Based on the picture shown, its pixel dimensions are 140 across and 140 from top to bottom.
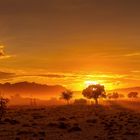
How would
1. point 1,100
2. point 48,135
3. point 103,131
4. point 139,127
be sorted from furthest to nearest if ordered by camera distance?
point 1,100 → point 139,127 → point 103,131 → point 48,135

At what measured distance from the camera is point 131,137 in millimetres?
54969

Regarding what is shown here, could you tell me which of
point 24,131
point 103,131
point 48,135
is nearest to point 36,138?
point 48,135

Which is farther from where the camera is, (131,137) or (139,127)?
→ (139,127)

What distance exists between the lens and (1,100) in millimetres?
72438

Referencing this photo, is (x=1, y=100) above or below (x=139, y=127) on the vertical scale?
above

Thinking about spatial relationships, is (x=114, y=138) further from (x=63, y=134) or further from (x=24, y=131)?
(x=24, y=131)

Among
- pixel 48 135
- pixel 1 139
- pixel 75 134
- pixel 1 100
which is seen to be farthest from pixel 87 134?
pixel 1 100

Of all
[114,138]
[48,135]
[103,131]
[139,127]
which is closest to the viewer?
[114,138]

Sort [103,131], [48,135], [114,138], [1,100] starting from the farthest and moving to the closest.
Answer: [1,100] < [103,131] < [48,135] < [114,138]

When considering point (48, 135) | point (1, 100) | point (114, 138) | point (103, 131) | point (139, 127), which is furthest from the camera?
point (1, 100)

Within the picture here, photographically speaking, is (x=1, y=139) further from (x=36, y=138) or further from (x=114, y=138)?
(x=114, y=138)

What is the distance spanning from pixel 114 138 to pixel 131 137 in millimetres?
2861

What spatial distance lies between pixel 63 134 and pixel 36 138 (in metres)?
5.91

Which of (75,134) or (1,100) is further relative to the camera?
(1,100)
